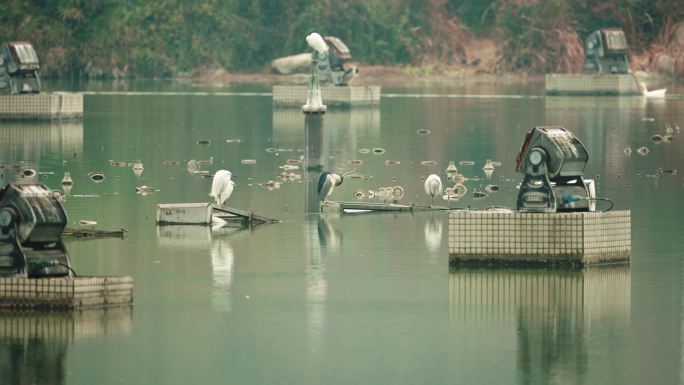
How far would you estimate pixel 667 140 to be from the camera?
134 feet

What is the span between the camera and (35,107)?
155 feet

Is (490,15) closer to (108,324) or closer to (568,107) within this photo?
(568,107)

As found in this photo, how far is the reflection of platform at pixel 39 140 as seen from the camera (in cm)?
3688

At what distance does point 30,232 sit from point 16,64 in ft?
95.3

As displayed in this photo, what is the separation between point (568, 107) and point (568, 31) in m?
25.7

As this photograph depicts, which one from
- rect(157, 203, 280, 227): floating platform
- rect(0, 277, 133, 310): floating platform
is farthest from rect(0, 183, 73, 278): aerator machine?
rect(157, 203, 280, 227): floating platform

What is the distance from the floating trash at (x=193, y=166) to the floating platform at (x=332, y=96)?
64.6 feet

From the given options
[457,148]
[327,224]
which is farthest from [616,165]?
[327,224]

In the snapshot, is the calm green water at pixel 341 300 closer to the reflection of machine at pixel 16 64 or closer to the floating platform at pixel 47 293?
the floating platform at pixel 47 293

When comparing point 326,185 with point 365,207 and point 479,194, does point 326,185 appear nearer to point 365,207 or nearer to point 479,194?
point 365,207

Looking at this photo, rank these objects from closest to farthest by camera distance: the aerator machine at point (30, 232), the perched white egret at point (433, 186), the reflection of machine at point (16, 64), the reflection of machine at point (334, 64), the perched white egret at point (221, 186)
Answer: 1. the aerator machine at point (30, 232)
2. the perched white egret at point (221, 186)
3. the perched white egret at point (433, 186)
4. the reflection of machine at point (16, 64)
5. the reflection of machine at point (334, 64)

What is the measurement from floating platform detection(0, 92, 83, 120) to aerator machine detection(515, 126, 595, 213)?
28549 millimetres

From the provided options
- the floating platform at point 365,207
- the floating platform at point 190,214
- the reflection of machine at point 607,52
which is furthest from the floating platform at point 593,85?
the floating platform at point 190,214

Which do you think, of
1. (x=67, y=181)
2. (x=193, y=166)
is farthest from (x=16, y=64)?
(x=67, y=181)
